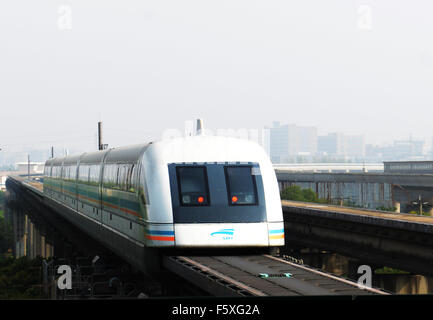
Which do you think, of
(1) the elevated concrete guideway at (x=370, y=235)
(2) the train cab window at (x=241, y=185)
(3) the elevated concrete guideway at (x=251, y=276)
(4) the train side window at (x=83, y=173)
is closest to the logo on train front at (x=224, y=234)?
(3) the elevated concrete guideway at (x=251, y=276)

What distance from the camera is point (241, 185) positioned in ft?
53.2

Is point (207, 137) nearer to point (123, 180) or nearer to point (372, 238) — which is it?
point (123, 180)

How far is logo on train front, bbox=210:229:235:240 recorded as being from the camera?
1570 cm

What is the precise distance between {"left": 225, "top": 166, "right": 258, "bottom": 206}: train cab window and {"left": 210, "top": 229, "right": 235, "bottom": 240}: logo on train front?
615mm

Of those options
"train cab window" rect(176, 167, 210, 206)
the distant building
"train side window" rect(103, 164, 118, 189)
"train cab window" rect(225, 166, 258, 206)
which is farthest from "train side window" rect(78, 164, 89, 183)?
the distant building

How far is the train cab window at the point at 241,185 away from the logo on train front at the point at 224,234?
615mm

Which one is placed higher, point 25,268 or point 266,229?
point 266,229

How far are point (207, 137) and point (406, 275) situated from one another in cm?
1502

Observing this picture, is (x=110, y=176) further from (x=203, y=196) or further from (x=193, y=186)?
(x=203, y=196)

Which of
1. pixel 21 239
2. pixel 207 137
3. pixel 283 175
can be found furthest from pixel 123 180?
pixel 21 239

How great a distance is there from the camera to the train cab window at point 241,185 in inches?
631

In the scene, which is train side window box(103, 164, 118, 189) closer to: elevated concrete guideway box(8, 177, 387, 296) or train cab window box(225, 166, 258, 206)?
train cab window box(225, 166, 258, 206)

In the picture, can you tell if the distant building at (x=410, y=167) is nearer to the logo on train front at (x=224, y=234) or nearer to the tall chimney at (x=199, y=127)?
the tall chimney at (x=199, y=127)

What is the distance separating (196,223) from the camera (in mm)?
15734
